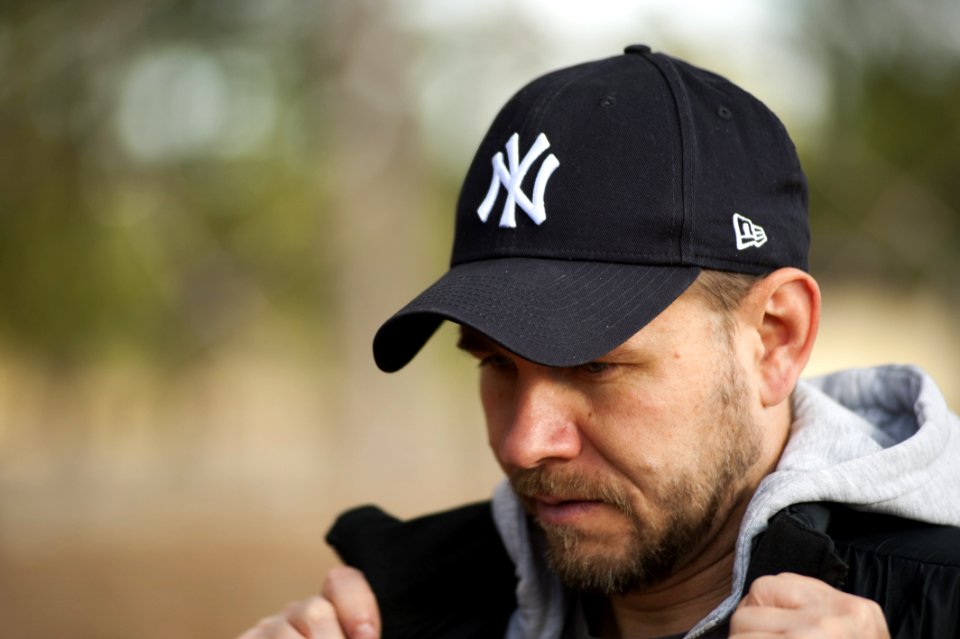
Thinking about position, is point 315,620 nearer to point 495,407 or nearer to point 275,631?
point 275,631

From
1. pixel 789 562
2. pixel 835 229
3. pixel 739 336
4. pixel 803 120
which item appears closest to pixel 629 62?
pixel 739 336

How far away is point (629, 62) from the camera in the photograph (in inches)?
74.6

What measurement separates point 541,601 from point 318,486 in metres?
5.46

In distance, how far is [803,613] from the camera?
1390 mm

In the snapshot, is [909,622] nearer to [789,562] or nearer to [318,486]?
[789,562]

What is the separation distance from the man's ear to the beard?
2.4 inches

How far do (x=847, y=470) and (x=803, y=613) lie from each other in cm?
28

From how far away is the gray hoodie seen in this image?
1.59 meters

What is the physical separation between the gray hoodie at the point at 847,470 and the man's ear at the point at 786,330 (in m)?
0.08

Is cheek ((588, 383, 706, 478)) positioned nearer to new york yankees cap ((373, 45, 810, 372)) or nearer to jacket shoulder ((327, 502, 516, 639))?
new york yankees cap ((373, 45, 810, 372))

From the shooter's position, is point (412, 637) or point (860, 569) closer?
point (860, 569)

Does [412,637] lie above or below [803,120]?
below

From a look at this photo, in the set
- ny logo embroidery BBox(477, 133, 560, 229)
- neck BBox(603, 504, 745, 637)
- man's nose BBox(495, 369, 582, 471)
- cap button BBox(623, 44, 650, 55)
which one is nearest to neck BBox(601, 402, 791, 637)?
neck BBox(603, 504, 745, 637)

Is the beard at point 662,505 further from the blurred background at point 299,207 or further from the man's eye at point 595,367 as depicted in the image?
the blurred background at point 299,207
